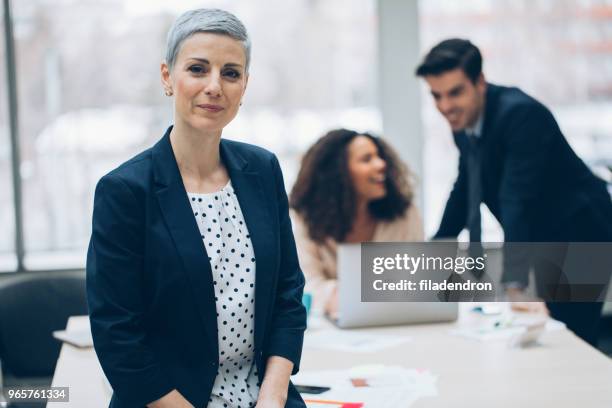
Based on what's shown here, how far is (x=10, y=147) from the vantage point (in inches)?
161

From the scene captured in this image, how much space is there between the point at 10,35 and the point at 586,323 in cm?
313

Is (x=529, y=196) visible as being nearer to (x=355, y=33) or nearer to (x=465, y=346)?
(x=465, y=346)

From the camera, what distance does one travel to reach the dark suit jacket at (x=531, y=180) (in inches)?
115

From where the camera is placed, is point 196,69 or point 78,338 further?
point 78,338

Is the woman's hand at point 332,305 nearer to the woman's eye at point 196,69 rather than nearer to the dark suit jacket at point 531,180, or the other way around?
the dark suit jacket at point 531,180

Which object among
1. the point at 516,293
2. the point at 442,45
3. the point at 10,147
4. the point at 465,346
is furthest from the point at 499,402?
the point at 10,147

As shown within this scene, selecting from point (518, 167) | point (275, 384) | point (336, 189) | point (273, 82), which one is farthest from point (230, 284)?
point (273, 82)

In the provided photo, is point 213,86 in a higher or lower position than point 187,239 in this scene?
higher

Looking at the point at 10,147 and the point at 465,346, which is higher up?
the point at 10,147

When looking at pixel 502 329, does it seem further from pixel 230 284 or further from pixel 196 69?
pixel 196 69

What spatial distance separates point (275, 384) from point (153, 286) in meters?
0.35

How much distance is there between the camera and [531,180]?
9.57 feet

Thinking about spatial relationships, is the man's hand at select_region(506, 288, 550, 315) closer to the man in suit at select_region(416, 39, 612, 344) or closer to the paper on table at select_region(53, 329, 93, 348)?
the man in suit at select_region(416, 39, 612, 344)

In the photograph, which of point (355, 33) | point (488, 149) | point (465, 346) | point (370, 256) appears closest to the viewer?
point (465, 346)
